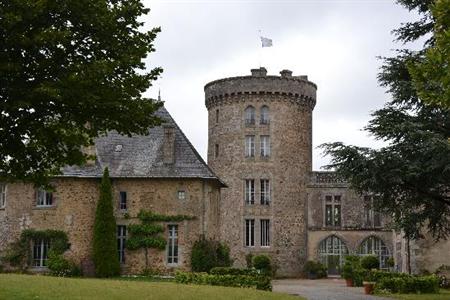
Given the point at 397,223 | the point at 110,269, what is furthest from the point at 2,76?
the point at 110,269

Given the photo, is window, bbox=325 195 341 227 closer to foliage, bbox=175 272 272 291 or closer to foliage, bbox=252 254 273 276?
foliage, bbox=252 254 273 276

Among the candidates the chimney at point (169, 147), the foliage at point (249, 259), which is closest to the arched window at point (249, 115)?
the foliage at point (249, 259)

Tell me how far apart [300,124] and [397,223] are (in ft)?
82.9

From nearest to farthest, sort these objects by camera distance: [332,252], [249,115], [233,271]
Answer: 1. [233,271]
2. [332,252]
3. [249,115]

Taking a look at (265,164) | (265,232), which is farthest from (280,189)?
(265,232)

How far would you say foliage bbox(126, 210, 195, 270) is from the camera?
116 ft

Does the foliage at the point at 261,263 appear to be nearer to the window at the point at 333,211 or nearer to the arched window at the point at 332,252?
the arched window at the point at 332,252

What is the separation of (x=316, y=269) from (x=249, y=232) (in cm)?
493

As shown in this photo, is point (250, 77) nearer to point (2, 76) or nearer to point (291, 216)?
point (291, 216)

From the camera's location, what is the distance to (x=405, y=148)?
20422 millimetres

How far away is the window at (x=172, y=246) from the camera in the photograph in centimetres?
3553

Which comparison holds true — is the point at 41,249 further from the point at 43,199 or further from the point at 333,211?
the point at 333,211

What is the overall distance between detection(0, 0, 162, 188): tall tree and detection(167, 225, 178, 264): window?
1874cm

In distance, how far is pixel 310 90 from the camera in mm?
49094
